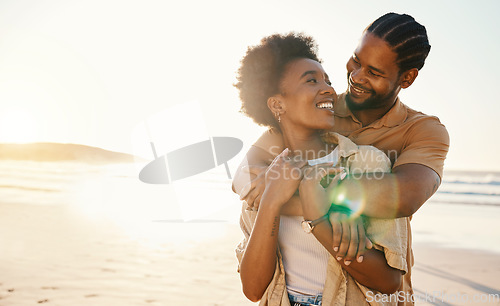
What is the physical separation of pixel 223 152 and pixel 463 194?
1188 cm

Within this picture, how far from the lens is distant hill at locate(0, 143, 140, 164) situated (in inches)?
1198

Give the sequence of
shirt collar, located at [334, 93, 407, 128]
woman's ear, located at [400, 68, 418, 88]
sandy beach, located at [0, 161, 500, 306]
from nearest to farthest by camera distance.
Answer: shirt collar, located at [334, 93, 407, 128]
woman's ear, located at [400, 68, 418, 88]
sandy beach, located at [0, 161, 500, 306]

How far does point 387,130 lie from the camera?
2061mm

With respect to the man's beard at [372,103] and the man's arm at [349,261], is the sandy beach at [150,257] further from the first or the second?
the man's arm at [349,261]

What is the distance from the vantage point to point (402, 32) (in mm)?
2248

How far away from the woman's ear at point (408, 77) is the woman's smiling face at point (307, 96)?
42cm

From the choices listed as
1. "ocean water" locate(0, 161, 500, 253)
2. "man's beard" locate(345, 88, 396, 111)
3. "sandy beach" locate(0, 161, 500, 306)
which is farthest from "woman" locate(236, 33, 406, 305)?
"ocean water" locate(0, 161, 500, 253)

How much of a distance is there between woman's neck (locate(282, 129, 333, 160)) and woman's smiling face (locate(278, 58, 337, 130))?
0.06 metres

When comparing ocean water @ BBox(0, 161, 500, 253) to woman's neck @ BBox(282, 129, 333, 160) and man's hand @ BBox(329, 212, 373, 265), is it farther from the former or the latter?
man's hand @ BBox(329, 212, 373, 265)

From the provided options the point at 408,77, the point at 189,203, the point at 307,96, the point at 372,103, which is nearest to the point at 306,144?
the point at 307,96

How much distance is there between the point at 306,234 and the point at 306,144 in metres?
0.59

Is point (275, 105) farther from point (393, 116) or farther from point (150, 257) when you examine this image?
point (150, 257)

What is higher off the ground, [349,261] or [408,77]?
[408,77]

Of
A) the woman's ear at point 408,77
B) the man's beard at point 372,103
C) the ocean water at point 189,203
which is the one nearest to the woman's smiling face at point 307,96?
the man's beard at point 372,103
